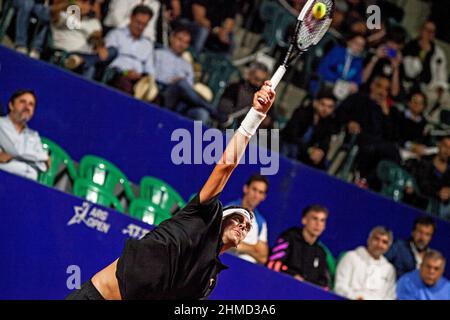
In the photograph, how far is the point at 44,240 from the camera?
7992 mm

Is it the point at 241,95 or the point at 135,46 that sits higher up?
the point at 135,46

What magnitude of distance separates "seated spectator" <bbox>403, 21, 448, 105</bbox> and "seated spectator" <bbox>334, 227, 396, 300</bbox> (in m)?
3.64

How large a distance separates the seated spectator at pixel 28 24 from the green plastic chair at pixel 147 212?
162 cm

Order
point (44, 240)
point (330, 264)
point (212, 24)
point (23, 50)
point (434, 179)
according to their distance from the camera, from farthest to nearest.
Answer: point (212, 24)
point (434, 179)
point (23, 50)
point (330, 264)
point (44, 240)

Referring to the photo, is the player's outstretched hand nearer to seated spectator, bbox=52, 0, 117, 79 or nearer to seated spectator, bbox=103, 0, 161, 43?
seated spectator, bbox=52, 0, 117, 79

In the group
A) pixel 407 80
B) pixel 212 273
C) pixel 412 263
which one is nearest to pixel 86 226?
pixel 212 273

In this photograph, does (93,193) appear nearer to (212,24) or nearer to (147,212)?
(147,212)

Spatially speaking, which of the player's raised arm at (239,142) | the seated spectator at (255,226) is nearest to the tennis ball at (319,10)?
the player's raised arm at (239,142)

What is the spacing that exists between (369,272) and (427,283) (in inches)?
17.9

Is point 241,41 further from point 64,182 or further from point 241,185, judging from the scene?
point 64,182

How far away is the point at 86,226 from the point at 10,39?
233 cm

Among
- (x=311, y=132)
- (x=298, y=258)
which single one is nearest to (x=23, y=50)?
(x=311, y=132)

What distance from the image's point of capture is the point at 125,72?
9.84 m

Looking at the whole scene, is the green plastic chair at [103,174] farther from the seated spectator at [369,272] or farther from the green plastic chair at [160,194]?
the seated spectator at [369,272]
